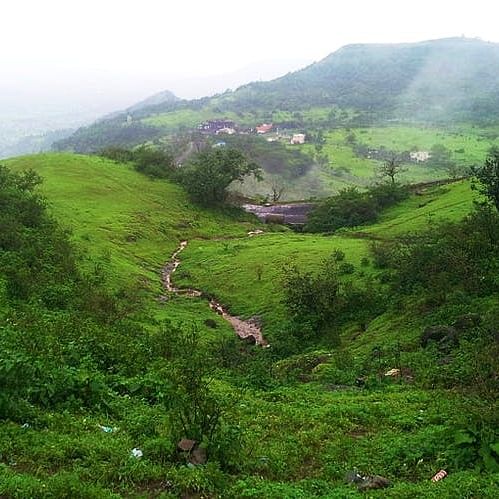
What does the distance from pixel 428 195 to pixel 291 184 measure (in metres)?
64.1

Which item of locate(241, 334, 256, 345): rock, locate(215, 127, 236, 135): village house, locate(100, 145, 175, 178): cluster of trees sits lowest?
locate(241, 334, 256, 345): rock

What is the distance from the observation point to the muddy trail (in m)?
33.4

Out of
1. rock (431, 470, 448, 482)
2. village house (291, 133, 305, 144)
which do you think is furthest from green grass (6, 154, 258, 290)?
village house (291, 133, 305, 144)

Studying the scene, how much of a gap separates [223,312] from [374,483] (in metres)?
29.0

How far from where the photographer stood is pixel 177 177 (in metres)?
77.2

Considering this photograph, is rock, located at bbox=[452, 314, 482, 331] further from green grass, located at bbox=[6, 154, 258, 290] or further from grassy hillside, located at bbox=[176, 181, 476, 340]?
green grass, located at bbox=[6, 154, 258, 290]

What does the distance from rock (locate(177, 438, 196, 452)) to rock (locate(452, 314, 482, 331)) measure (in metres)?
14.0

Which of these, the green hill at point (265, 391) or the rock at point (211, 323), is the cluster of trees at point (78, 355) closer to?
the green hill at point (265, 391)

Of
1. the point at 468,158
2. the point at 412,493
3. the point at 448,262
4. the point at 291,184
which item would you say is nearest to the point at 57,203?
the point at 448,262

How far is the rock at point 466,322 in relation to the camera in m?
21.0

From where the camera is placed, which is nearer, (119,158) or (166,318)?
(166,318)

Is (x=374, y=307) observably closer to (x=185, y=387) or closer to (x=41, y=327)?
(x=41, y=327)

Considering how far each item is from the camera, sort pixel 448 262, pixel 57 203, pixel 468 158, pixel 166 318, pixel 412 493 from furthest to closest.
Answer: pixel 468 158 → pixel 57 203 → pixel 166 318 → pixel 448 262 → pixel 412 493

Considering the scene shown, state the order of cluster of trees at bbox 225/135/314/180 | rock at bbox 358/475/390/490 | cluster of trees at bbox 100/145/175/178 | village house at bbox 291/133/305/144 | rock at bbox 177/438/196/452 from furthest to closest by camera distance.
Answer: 1. village house at bbox 291/133/305/144
2. cluster of trees at bbox 225/135/314/180
3. cluster of trees at bbox 100/145/175/178
4. rock at bbox 177/438/196/452
5. rock at bbox 358/475/390/490
